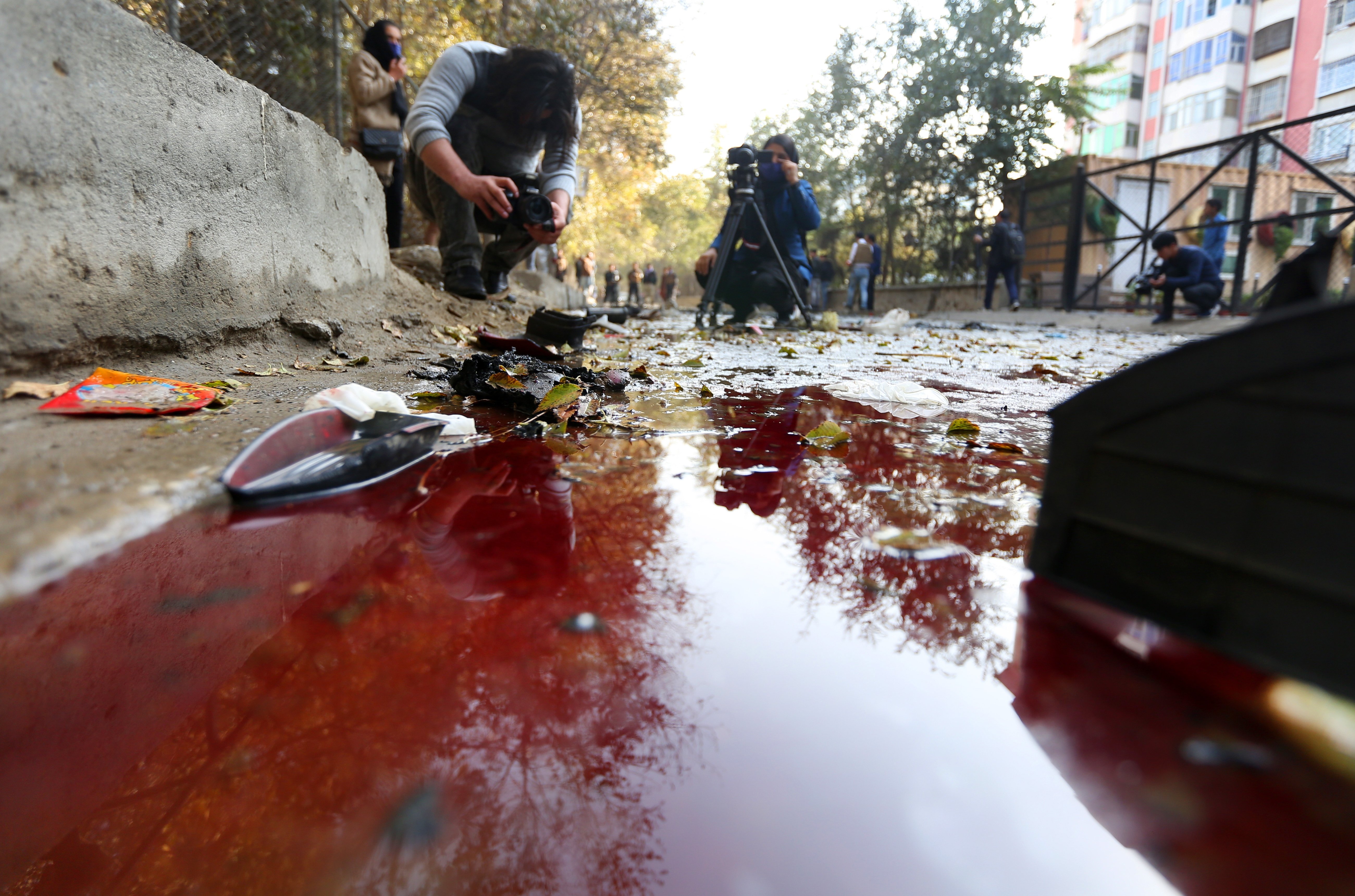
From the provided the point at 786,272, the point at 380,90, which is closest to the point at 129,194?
the point at 380,90

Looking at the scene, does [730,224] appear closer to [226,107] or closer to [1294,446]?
[226,107]

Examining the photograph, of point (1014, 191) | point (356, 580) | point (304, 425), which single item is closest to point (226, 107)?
point (304, 425)

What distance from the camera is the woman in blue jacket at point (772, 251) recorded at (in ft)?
20.9

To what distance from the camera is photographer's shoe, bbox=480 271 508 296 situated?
5.07 metres

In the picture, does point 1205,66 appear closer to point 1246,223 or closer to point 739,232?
point 1246,223

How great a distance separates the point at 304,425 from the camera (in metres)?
1.32

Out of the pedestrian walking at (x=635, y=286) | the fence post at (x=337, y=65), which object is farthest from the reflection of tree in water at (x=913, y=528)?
the pedestrian walking at (x=635, y=286)

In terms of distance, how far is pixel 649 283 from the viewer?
2688 centimetres

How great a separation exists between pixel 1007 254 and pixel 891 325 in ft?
12.2

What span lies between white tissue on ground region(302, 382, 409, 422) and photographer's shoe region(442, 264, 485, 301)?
302 centimetres

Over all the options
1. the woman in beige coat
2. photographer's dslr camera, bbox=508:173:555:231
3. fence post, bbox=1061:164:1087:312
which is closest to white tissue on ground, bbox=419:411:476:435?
photographer's dslr camera, bbox=508:173:555:231

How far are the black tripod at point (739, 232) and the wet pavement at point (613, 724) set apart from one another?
17.9 feet

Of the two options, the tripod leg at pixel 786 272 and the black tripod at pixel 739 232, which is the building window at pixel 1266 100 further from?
the black tripod at pixel 739 232

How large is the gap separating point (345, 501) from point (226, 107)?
168 cm
